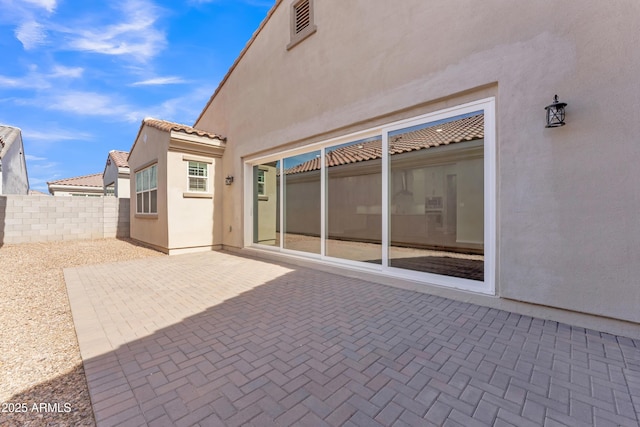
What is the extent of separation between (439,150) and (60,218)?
16026 millimetres

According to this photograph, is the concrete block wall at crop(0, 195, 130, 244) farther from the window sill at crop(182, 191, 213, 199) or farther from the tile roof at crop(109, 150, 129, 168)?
the tile roof at crop(109, 150, 129, 168)

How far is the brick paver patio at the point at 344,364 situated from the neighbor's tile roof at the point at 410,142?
127 inches

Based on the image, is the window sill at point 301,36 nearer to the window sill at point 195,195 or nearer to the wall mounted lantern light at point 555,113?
the wall mounted lantern light at point 555,113

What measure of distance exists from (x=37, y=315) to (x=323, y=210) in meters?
5.51

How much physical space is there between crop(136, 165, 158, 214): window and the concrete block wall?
7.72 feet

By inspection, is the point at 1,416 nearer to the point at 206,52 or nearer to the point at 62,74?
the point at 206,52

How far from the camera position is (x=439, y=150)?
8289 mm

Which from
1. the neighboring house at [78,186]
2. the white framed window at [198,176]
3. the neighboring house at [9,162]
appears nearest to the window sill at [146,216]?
the white framed window at [198,176]

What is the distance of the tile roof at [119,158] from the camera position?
19625mm

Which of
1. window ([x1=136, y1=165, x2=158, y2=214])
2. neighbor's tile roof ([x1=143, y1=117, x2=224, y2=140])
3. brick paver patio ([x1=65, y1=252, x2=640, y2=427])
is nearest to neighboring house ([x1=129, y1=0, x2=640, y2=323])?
neighbor's tile roof ([x1=143, y1=117, x2=224, y2=140])

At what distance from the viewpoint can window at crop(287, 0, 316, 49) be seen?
666 centimetres

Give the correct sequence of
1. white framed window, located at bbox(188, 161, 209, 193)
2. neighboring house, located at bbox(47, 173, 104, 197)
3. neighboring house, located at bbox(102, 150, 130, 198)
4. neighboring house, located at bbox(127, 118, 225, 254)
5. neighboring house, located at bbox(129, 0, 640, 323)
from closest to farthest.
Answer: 1. neighboring house, located at bbox(129, 0, 640, 323)
2. neighboring house, located at bbox(127, 118, 225, 254)
3. white framed window, located at bbox(188, 161, 209, 193)
4. neighboring house, located at bbox(102, 150, 130, 198)
5. neighboring house, located at bbox(47, 173, 104, 197)

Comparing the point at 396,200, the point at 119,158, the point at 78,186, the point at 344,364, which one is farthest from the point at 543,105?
the point at 78,186

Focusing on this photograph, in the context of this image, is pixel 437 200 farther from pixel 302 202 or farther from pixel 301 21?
pixel 301 21
